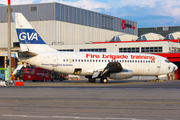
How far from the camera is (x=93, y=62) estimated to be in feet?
112

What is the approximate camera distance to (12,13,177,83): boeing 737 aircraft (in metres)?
32.2

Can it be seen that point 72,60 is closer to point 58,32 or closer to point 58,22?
point 58,22

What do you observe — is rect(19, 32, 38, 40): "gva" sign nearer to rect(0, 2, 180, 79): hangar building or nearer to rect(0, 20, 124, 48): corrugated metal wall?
rect(0, 2, 180, 79): hangar building

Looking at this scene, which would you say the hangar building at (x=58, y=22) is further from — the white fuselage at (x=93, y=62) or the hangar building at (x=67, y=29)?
the white fuselage at (x=93, y=62)

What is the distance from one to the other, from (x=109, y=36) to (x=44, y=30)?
94.4 feet

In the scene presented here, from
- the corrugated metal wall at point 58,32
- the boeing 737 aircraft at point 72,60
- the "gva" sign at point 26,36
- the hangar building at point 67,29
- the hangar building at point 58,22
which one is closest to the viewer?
the boeing 737 aircraft at point 72,60

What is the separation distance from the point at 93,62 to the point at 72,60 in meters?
2.92

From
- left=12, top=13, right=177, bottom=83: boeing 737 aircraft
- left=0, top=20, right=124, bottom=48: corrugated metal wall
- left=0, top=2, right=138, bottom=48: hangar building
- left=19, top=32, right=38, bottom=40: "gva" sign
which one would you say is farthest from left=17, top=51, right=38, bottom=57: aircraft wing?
left=0, top=20, right=124, bottom=48: corrugated metal wall

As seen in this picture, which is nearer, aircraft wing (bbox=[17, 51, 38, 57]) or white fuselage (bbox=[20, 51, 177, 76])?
aircraft wing (bbox=[17, 51, 38, 57])

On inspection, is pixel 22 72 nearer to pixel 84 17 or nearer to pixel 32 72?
pixel 32 72

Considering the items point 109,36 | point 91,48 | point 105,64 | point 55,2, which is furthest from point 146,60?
point 109,36

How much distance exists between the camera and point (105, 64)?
34.5m

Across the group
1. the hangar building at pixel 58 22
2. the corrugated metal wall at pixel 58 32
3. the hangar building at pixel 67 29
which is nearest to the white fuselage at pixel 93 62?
the hangar building at pixel 67 29

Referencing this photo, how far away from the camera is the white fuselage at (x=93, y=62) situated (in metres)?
32.5
